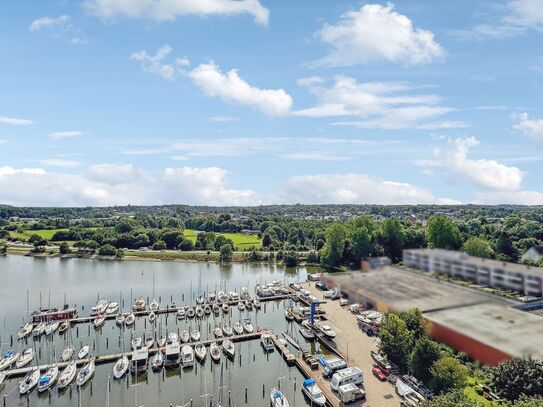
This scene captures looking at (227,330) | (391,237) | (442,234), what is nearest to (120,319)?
(227,330)

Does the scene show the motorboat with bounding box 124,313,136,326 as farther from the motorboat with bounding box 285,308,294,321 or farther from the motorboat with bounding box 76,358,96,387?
the motorboat with bounding box 285,308,294,321

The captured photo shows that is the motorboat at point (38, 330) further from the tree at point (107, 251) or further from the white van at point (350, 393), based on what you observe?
the tree at point (107, 251)

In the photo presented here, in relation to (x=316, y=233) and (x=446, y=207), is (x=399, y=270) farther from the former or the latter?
(x=446, y=207)

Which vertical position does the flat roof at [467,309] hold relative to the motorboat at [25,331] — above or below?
above

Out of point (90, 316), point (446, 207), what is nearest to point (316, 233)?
point (90, 316)

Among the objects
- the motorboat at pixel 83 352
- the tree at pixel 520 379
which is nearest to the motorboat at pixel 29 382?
the motorboat at pixel 83 352

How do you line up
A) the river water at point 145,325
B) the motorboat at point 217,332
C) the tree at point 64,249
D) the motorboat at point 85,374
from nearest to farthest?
the river water at point 145,325 < the motorboat at point 85,374 < the motorboat at point 217,332 < the tree at point 64,249

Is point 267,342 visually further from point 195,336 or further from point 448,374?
point 448,374
